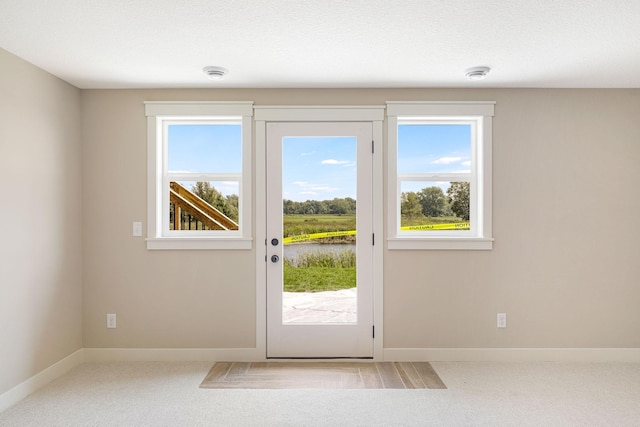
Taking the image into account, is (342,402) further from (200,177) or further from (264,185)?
(200,177)

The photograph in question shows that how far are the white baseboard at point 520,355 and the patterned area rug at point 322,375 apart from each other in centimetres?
9

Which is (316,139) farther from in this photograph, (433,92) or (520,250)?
(520,250)

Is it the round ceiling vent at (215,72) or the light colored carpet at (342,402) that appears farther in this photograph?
the round ceiling vent at (215,72)

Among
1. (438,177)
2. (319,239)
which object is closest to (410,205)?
(438,177)

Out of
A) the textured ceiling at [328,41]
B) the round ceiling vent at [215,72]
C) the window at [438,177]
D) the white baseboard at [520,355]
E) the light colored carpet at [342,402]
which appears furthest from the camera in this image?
the window at [438,177]

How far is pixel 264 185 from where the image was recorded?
3.66 metres

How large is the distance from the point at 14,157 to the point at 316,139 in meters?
2.25

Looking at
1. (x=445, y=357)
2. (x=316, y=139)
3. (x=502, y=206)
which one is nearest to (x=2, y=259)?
(x=316, y=139)

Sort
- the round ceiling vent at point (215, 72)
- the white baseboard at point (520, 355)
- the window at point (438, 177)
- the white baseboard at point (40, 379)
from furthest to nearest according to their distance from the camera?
the window at point (438, 177) → the white baseboard at point (520, 355) → the round ceiling vent at point (215, 72) → the white baseboard at point (40, 379)

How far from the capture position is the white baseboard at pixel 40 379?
2.82 meters

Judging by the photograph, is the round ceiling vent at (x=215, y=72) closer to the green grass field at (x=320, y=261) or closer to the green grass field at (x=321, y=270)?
the green grass field at (x=320, y=261)

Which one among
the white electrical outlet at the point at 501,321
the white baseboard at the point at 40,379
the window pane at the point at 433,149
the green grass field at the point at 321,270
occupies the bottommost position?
the white baseboard at the point at 40,379

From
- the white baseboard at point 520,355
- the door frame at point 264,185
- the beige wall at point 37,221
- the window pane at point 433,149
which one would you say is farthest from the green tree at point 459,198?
the beige wall at point 37,221

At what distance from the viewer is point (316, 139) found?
368 cm
